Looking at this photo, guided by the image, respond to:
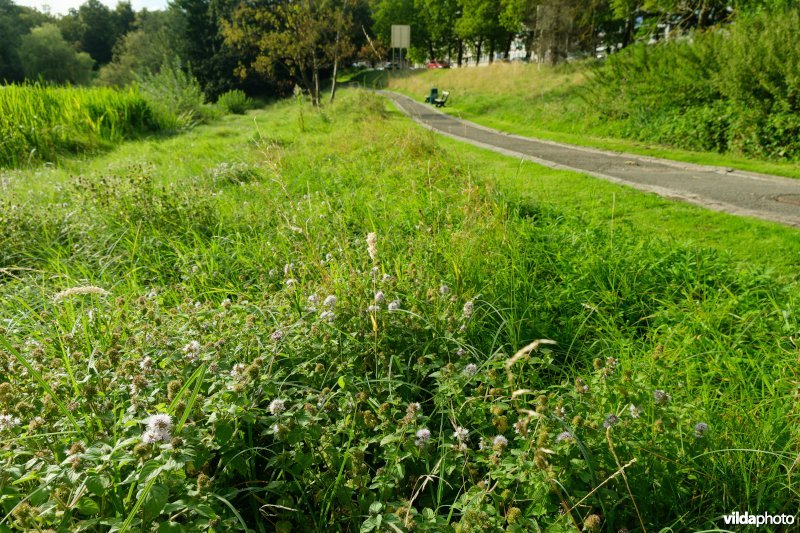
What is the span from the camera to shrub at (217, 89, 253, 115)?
22.3m

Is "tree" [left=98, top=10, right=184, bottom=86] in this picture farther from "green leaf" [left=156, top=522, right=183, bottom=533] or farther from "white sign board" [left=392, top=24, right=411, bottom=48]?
"green leaf" [left=156, top=522, right=183, bottom=533]

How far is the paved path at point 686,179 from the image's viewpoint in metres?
5.50

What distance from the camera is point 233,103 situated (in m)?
23.3

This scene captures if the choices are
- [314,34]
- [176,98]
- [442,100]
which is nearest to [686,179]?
[176,98]

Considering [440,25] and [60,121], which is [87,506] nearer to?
[60,121]

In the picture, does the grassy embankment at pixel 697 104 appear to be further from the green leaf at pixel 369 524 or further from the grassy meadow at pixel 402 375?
the green leaf at pixel 369 524

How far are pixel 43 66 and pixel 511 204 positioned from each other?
60.1m

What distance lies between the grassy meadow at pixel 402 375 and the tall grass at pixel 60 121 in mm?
6283

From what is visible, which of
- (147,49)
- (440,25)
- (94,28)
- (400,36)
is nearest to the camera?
(400,36)

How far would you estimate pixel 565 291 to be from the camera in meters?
3.28

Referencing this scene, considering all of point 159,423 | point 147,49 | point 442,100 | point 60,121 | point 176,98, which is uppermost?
point 147,49

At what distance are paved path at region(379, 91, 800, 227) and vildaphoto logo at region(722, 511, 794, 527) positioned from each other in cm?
422

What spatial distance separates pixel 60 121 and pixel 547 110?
1338 cm

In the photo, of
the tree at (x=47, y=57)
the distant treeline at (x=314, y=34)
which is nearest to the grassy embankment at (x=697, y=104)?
the distant treeline at (x=314, y=34)
